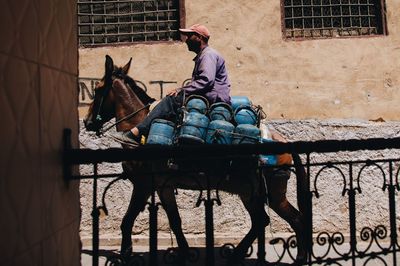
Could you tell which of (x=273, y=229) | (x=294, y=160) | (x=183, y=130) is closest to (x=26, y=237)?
(x=183, y=130)

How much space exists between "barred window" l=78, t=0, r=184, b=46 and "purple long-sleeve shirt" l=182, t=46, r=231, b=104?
2.14 m

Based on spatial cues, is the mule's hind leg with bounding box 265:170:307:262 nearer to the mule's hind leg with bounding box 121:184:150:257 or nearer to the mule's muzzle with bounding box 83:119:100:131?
the mule's hind leg with bounding box 121:184:150:257

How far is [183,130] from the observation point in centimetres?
504

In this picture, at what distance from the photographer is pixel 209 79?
211 inches

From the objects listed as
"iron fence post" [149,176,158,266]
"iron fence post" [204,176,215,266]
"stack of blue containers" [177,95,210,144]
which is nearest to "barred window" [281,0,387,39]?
"stack of blue containers" [177,95,210,144]

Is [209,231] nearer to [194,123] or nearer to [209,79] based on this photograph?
[194,123]

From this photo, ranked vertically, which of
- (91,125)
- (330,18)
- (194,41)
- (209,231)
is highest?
(330,18)

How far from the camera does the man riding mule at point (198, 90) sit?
5.35m

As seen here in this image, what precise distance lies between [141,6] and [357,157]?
3.88 m

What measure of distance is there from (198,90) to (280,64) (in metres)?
2.40

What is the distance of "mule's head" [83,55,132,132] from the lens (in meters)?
6.02

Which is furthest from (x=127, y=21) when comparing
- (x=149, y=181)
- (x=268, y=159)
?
(x=268, y=159)

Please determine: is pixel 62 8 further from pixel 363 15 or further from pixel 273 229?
pixel 363 15

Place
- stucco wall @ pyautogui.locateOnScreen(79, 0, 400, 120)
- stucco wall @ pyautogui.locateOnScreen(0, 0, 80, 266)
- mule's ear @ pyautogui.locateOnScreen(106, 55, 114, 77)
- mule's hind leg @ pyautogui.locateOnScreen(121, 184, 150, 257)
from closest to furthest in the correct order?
stucco wall @ pyautogui.locateOnScreen(0, 0, 80, 266), mule's hind leg @ pyautogui.locateOnScreen(121, 184, 150, 257), mule's ear @ pyautogui.locateOnScreen(106, 55, 114, 77), stucco wall @ pyautogui.locateOnScreen(79, 0, 400, 120)
